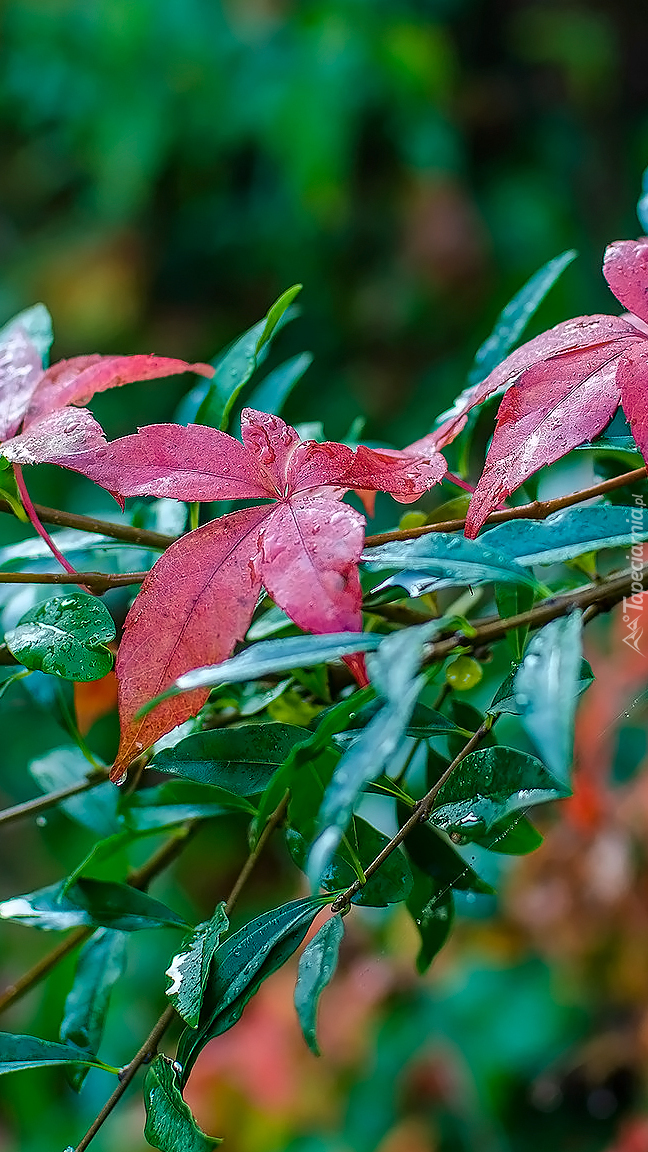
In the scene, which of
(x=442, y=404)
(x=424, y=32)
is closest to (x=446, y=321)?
(x=442, y=404)

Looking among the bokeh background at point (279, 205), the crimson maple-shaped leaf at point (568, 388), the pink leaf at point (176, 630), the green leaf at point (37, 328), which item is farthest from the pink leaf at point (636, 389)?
the bokeh background at point (279, 205)

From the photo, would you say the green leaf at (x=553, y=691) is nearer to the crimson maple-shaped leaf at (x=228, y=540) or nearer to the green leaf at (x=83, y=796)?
the crimson maple-shaped leaf at (x=228, y=540)

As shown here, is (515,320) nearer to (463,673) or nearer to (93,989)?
(463,673)

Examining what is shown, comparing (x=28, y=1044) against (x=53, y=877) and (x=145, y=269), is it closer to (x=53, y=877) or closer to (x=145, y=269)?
(x=53, y=877)

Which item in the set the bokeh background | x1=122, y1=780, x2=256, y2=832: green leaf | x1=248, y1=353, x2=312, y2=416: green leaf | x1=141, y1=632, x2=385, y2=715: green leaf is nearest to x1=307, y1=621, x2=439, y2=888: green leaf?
x1=141, y1=632, x2=385, y2=715: green leaf

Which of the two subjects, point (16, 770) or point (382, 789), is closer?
point (382, 789)

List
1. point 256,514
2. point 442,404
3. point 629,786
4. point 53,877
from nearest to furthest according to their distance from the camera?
point 256,514 < point 629,786 < point 442,404 < point 53,877

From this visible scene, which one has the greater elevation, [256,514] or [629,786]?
[256,514]
